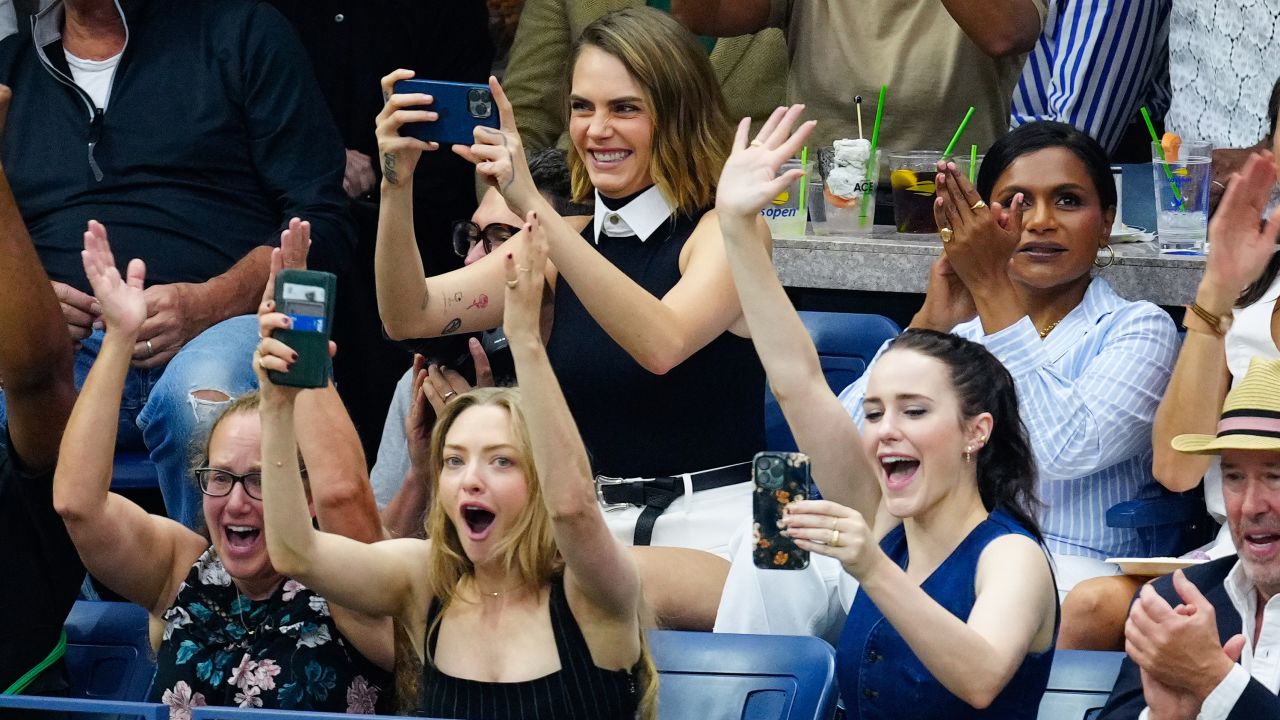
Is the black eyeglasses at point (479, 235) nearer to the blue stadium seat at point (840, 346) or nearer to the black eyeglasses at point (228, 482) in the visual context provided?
the blue stadium seat at point (840, 346)

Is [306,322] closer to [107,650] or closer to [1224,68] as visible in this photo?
[107,650]

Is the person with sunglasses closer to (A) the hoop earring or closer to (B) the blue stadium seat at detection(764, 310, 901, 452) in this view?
(B) the blue stadium seat at detection(764, 310, 901, 452)

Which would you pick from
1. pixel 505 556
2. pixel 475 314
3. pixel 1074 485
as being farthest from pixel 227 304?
Result: pixel 1074 485

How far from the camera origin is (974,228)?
3.38 m

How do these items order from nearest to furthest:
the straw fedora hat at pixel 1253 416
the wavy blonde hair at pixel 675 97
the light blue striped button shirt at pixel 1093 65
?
the straw fedora hat at pixel 1253 416 < the wavy blonde hair at pixel 675 97 < the light blue striped button shirt at pixel 1093 65

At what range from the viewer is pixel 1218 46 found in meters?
4.33

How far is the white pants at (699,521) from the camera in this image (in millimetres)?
3533

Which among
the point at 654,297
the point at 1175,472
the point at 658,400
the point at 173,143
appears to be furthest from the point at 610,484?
the point at 173,143

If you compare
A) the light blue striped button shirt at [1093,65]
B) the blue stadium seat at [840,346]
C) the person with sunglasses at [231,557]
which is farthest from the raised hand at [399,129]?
the light blue striped button shirt at [1093,65]

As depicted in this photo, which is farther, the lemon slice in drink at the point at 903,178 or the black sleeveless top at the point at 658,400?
the lemon slice in drink at the point at 903,178

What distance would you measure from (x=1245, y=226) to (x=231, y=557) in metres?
1.89

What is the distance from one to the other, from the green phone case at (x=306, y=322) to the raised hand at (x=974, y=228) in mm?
1273

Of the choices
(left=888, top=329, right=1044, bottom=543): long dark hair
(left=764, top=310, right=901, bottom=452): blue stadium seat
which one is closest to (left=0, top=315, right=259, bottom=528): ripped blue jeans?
(left=764, top=310, right=901, bottom=452): blue stadium seat

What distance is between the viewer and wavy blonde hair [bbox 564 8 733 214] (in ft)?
11.9
